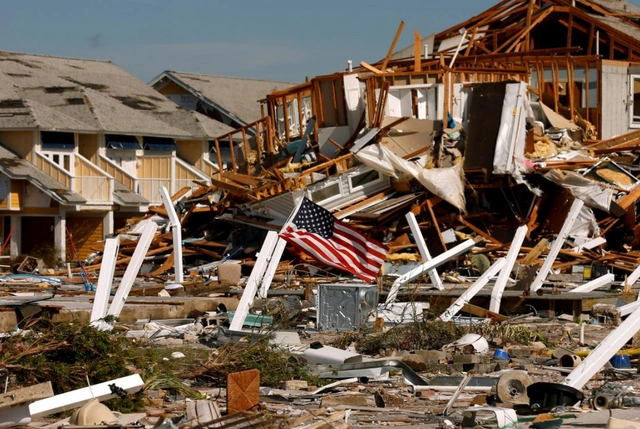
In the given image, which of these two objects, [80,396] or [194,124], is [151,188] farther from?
[80,396]

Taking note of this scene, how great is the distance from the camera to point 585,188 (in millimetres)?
27344

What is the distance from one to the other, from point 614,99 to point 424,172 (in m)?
10.3

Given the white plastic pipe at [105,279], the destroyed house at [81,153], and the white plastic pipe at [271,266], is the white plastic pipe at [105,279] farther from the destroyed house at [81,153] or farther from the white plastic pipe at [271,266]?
the destroyed house at [81,153]

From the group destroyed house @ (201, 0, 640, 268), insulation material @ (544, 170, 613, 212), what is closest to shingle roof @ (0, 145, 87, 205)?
destroyed house @ (201, 0, 640, 268)

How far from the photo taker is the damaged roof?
4816cm

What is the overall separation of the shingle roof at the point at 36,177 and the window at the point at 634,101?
20372 mm

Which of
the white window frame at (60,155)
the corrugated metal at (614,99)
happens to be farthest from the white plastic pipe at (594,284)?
the white window frame at (60,155)

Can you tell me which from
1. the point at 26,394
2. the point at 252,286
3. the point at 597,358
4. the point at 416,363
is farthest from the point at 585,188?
the point at 26,394

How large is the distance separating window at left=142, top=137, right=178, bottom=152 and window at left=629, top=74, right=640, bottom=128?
2286cm

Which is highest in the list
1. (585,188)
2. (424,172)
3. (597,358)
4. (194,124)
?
(194,124)

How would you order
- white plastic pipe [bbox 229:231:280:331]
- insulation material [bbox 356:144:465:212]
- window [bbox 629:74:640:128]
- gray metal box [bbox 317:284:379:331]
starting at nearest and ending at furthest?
white plastic pipe [bbox 229:231:280:331], gray metal box [bbox 317:284:379:331], insulation material [bbox 356:144:465:212], window [bbox 629:74:640:128]

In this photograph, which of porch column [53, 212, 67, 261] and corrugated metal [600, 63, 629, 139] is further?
porch column [53, 212, 67, 261]

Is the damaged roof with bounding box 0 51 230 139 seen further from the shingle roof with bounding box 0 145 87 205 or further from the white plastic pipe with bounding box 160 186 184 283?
the white plastic pipe with bounding box 160 186 184 283

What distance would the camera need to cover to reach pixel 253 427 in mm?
8969
